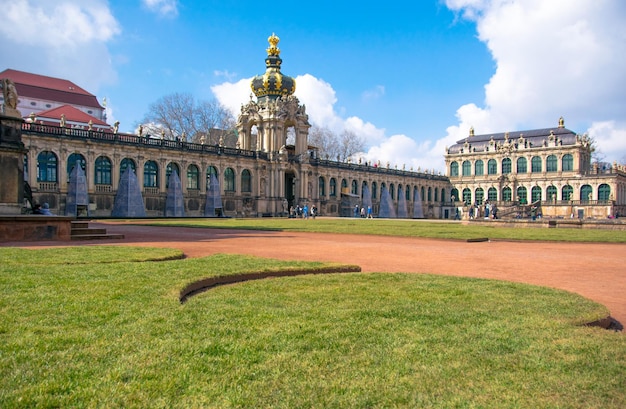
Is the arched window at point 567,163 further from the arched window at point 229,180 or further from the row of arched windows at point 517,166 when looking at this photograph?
the arched window at point 229,180

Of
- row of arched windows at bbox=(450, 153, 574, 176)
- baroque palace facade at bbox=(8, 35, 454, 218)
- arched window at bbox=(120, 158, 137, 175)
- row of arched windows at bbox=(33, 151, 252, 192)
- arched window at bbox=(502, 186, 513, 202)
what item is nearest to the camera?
row of arched windows at bbox=(33, 151, 252, 192)

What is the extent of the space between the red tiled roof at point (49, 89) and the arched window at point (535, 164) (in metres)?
85.2

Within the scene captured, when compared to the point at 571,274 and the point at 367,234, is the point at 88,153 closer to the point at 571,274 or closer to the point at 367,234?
the point at 367,234

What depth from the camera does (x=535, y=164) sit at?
330 feet

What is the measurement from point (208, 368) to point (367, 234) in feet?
75.9

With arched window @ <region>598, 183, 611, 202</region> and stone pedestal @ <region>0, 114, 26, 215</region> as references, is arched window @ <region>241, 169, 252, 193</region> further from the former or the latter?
arched window @ <region>598, 183, 611, 202</region>

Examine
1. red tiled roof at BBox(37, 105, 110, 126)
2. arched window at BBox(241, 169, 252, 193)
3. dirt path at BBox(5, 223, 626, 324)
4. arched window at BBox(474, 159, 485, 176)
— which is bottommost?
dirt path at BBox(5, 223, 626, 324)

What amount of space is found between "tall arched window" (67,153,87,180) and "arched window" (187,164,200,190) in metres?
12.5

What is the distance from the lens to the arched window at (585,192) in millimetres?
94000

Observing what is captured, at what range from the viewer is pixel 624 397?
4281mm

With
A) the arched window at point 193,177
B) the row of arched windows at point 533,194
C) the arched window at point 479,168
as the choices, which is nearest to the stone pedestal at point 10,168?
the arched window at point 193,177

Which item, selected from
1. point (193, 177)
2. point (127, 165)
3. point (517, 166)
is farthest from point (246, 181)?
point (517, 166)

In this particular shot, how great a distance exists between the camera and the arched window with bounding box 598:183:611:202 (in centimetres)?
9125

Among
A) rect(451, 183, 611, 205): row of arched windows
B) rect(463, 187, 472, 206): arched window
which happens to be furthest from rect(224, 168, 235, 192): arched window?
rect(463, 187, 472, 206): arched window
